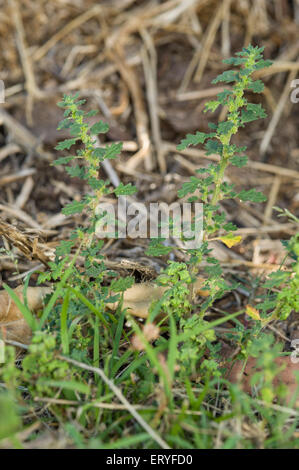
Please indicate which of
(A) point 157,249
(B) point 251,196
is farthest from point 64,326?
(B) point 251,196

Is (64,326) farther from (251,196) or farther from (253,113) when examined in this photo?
(253,113)

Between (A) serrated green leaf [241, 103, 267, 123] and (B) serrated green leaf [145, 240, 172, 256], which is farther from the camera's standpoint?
(B) serrated green leaf [145, 240, 172, 256]

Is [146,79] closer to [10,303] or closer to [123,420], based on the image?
[10,303]

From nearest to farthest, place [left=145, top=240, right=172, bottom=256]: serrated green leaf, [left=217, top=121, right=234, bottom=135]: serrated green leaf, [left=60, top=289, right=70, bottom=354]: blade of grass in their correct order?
[left=60, top=289, right=70, bottom=354]: blade of grass < [left=217, top=121, right=234, bottom=135]: serrated green leaf < [left=145, top=240, right=172, bottom=256]: serrated green leaf

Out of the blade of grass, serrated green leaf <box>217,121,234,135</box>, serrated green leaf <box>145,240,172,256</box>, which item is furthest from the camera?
serrated green leaf <box>145,240,172,256</box>

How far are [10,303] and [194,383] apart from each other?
80 centimetres

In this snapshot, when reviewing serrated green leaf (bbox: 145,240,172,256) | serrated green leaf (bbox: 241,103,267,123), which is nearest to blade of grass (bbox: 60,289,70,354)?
serrated green leaf (bbox: 145,240,172,256)

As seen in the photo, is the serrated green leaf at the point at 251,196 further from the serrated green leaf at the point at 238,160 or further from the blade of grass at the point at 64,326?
the blade of grass at the point at 64,326

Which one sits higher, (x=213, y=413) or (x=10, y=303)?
(x=10, y=303)

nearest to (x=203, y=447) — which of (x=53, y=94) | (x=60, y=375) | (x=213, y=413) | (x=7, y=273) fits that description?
(x=213, y=413)

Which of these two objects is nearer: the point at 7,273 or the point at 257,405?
the point at 257,405

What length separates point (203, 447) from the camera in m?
1.26

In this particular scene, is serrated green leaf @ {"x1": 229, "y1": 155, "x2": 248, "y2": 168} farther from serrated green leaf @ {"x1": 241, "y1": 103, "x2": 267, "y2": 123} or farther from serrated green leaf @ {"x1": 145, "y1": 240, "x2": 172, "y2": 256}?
serrated green leaf @ {"x1": 145, "y1": 240, "x2": 172, "y2": 256}


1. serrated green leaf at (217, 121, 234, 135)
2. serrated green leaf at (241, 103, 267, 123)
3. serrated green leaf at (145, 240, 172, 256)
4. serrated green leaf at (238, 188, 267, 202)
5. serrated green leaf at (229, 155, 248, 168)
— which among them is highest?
serrated green leaf at (241, 103, 267, 123)
